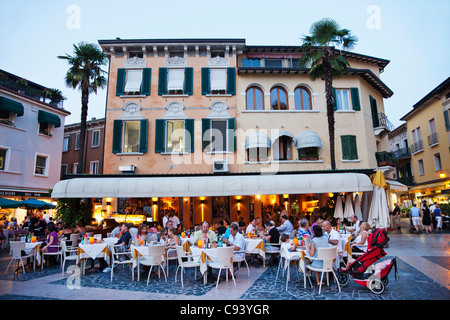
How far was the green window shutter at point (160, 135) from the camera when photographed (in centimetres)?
1648

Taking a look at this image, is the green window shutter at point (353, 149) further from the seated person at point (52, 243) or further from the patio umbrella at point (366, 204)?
the seated person at point (52, 243)

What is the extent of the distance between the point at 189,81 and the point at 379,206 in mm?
13107

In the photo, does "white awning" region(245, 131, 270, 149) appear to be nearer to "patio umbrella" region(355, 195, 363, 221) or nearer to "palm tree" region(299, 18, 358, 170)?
"palm tree" region(299, 18, 358, 170)

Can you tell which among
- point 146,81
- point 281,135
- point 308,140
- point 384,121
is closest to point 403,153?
point 384,121

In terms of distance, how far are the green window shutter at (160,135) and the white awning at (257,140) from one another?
5164 millimetres

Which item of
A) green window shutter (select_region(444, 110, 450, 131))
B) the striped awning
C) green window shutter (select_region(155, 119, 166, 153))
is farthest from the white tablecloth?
green window shutter (select_region(444, 110, 450, 131))

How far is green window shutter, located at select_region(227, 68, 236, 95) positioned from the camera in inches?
678

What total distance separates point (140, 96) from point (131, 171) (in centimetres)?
491

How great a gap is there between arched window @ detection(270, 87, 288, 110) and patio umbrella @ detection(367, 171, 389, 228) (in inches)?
279

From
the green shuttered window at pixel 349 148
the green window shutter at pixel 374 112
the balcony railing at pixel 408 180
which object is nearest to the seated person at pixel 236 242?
the green shuttered window at pixel 349 148

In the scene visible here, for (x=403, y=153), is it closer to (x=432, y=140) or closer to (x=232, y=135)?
(x=432, y=140)

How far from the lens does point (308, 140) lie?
16.3 meters
